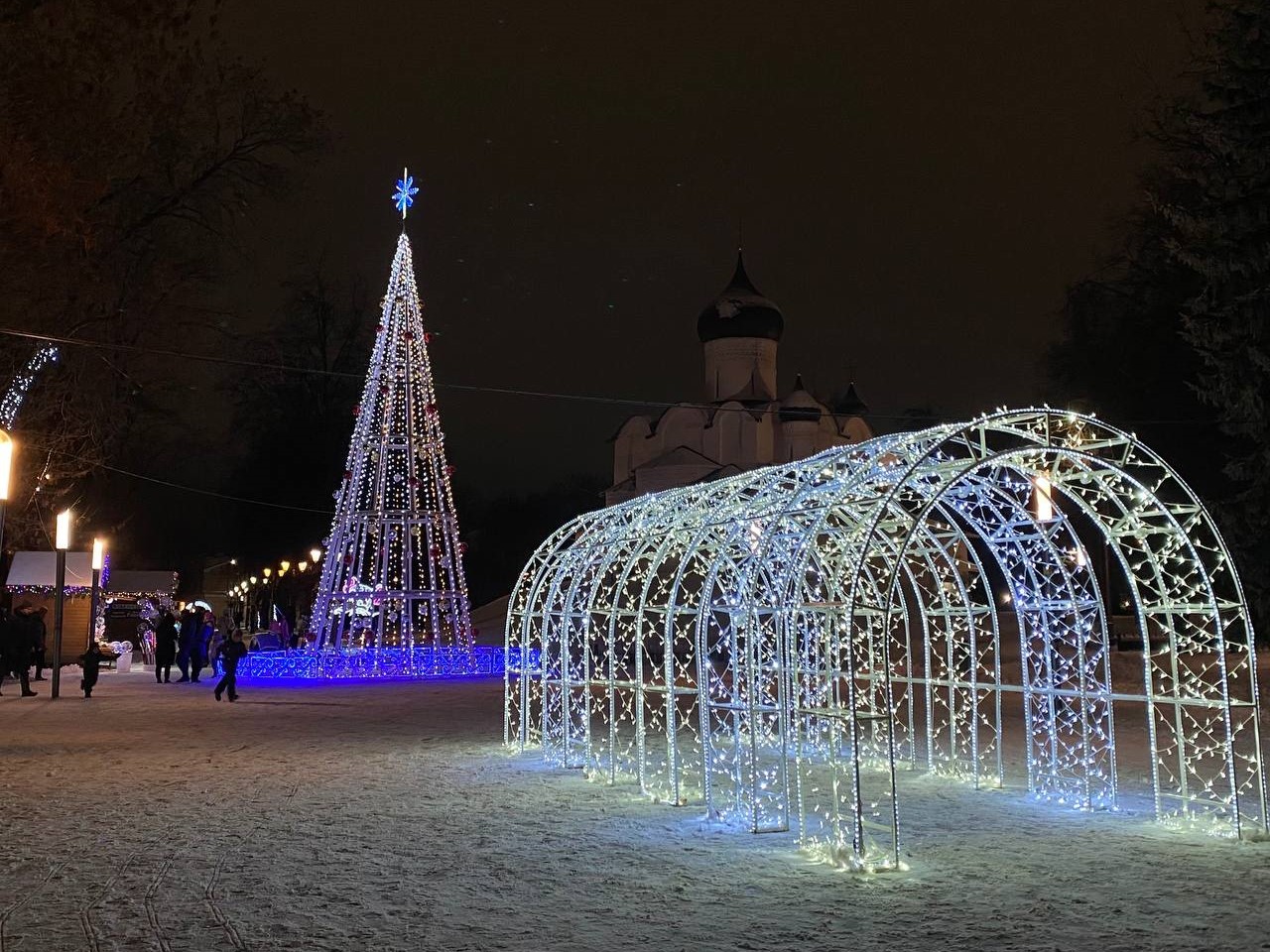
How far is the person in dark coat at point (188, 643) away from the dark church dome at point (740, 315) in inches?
1251

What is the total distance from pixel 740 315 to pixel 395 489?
30.2 m

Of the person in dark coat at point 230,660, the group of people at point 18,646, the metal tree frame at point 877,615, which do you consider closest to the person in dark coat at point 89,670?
the group of people at point 18,646

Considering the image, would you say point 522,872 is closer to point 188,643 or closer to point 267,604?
point 188,643

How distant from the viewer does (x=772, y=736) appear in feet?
48.1

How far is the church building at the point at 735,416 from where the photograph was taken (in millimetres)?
51531

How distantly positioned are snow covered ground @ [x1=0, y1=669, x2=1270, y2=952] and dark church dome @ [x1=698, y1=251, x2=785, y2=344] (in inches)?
1655

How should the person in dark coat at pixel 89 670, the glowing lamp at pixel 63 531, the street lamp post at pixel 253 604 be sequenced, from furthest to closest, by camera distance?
1. the street lamp post at pixel 253 604
2. the glowing lamp at pixel 63 531
3. the person in dark coat at pixel 89 670

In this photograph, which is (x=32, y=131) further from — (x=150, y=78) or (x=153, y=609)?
(x=153, y=609)

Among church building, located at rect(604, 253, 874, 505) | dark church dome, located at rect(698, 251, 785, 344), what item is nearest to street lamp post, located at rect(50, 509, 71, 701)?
church building, located at rect(604, 253, 874, 505)

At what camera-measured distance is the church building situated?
51531 mm

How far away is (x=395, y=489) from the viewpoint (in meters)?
25.7

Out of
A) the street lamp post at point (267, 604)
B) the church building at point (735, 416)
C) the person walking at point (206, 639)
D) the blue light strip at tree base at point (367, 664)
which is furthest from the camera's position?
the church building at point (735, 416)

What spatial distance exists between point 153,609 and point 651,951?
37585 mm

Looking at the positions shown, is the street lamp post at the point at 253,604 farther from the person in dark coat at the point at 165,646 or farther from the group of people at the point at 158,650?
the person in dark coat at the point at 165,646
